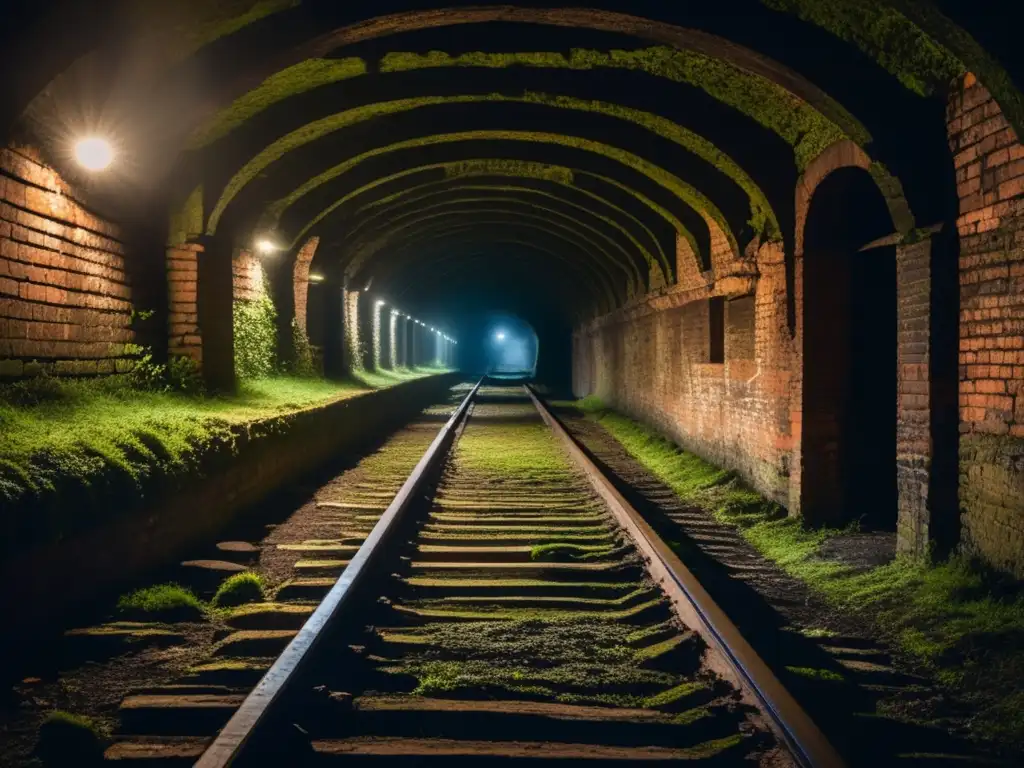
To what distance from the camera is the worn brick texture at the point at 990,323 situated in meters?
4.82

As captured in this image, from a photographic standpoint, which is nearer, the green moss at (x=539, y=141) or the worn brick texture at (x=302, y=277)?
the green moss at (x=539, y=141)

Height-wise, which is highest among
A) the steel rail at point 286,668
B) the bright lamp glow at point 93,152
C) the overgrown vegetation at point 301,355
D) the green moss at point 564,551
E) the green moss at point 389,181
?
the green moss at point 389,181

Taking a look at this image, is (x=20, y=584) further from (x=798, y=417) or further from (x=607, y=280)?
(x=607, y=280)

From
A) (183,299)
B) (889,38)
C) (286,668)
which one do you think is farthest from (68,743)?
(183,299)

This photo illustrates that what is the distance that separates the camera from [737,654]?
3.44 metres

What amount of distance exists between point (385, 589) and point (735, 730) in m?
2.35

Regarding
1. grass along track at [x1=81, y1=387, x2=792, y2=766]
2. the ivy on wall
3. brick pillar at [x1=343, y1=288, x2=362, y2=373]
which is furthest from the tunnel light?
grass along track at [x1=81, y1=387, x2=792, y2=766]

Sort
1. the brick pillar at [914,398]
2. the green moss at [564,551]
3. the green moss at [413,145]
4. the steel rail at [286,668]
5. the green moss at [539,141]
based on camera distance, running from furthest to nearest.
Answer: the green moss at [539,141], the green moss at [413,145], the green moss at [564,551], the brick pillar at [914,398], the steel rail at [286,668]

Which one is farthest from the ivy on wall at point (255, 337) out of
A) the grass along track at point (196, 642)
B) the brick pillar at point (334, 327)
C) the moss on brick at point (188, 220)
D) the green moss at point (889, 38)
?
the green moss at point (889, 38)

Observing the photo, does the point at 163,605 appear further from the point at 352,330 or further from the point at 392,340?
the point at 392,340

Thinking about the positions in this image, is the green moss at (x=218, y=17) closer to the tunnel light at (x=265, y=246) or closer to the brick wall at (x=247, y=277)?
the brick wall at (x=247, y=277)

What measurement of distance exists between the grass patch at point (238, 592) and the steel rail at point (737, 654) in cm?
237

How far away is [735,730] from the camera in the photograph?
3012 mm

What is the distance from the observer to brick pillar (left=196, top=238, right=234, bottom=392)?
33.0ft
